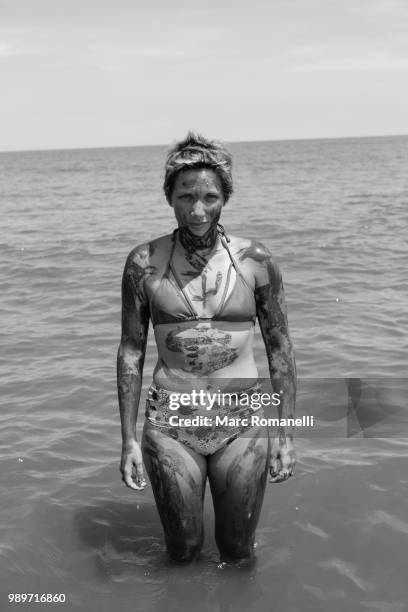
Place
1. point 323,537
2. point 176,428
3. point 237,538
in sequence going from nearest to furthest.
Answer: point 176,428 < point 237,538 < point 323,537

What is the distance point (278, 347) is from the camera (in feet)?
13.9

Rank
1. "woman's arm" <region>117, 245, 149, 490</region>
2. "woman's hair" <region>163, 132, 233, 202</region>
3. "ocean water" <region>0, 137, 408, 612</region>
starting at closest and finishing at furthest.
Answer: "woman's hair" <region>163, 132, 233, 202</region> < "woman's arm" <region>117, 245, 149, 490</region> < "ocean water" <region>0, 137, 408, 612</region>

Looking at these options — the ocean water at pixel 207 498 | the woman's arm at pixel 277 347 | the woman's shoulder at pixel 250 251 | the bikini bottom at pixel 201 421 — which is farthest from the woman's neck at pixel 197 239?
the ocean water at pixel 207 498

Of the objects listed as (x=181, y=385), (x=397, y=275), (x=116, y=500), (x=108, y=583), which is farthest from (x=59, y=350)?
(x=397, y=275)

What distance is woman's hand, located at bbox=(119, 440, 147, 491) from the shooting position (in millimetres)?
4016

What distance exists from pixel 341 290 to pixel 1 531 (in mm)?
8582

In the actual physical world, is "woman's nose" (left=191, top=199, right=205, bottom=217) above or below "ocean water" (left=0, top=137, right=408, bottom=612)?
above

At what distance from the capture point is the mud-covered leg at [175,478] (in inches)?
160

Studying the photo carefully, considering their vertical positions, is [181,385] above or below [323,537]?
above

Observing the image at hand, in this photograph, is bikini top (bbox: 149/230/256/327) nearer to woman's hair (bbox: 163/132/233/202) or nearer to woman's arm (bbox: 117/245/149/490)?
woman's arm (bbox: 117/245/149/490)

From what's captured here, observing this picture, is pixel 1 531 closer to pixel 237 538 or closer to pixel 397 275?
pixel 237 538

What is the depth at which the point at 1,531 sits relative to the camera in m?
5.35

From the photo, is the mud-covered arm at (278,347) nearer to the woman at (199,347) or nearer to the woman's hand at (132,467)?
the woman at (199,347)

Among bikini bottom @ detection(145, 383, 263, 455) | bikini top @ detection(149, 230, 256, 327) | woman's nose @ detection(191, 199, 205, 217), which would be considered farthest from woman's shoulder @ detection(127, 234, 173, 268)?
bikini bottom @ detection(145, 383, 263, 455)
